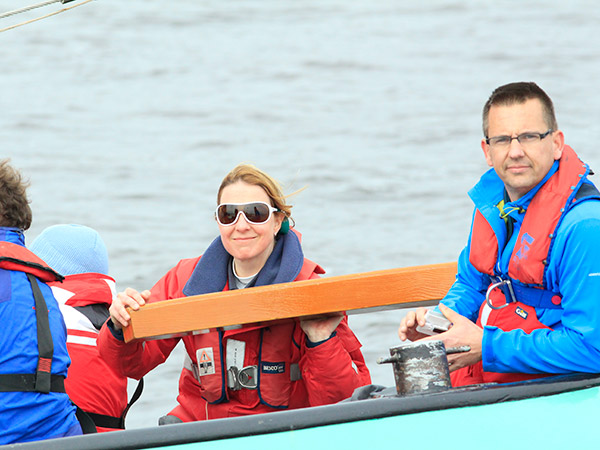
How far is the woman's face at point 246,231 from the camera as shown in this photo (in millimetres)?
3201

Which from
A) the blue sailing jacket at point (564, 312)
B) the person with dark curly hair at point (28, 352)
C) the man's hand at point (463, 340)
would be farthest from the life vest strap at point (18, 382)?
the blue sailing jacket at point (564, 312)

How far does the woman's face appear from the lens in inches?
126

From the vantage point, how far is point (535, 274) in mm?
2605

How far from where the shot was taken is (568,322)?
2.53 m

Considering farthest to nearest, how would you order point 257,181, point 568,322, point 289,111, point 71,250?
point 289,111
point 71,250
point 257,181
point 568,322

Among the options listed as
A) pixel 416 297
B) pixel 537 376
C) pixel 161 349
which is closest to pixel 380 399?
pixel 537 376

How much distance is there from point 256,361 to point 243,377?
0.07m

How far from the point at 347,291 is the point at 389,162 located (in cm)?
907

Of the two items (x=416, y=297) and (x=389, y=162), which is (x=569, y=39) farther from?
(x=416, y=297)

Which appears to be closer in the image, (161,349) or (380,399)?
(380,399)

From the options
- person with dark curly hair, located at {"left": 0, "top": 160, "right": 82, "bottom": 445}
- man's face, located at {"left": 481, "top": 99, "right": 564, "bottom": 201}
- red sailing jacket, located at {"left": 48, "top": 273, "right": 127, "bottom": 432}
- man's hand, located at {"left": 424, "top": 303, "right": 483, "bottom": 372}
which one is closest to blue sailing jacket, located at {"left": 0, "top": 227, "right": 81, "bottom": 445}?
person with dark curly hair, located at {"left": 0, "top": 160, "right": 82, "bottom": 445}

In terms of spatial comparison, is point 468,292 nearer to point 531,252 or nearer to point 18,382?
point 531,252

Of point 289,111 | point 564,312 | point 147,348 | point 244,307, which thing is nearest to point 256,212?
point 244,307

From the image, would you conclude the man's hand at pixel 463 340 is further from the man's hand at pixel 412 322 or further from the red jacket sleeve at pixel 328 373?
the red jacket sleeve at pixel 328 373
